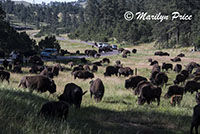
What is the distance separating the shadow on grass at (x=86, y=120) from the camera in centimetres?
713

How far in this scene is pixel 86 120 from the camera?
1060 cm

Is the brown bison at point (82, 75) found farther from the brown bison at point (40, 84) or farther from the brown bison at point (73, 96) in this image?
the brown bison at point (73, 96)

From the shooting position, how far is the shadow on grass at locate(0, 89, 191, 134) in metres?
7.13

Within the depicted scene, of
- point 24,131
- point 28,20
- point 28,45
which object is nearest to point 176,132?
point 24,131

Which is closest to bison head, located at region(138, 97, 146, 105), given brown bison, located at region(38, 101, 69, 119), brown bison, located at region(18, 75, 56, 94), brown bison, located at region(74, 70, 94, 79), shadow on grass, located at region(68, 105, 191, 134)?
shadow on grass, located at region(68, 105, 191, 134)

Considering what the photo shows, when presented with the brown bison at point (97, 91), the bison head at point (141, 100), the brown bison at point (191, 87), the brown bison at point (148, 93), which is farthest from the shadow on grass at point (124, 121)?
the brown bison at point (191, 87)

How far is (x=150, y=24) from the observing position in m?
106

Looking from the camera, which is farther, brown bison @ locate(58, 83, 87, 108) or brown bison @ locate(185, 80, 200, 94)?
brown bison @ locate(185, 80, 200, 94)

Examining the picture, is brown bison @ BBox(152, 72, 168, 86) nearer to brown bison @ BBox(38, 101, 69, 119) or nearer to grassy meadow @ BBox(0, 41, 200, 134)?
grassy meadow @ BBox(0, 41, 200, 134)

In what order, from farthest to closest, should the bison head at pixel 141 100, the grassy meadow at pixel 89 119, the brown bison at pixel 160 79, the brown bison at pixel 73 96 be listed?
the brown bison at pixel 160 79, the bison head at pixel 141 100, the brown bison at pixel 73 96, the grassy meadow at pixel 89 119

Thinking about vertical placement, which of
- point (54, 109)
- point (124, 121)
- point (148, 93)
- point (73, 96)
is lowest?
point (124, 121)

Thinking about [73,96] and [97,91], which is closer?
[73,96]

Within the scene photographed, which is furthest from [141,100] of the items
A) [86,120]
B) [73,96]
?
[86,120]

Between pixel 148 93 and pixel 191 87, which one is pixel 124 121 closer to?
pixel 148 93
